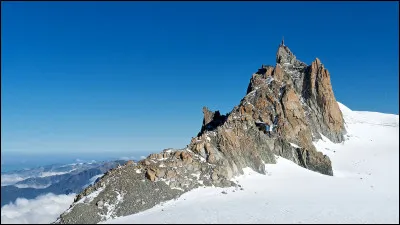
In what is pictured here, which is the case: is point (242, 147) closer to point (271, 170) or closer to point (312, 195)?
point (271, 170)

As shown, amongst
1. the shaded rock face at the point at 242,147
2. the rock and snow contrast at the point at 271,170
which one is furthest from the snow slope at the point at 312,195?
the shaded rock face at the point at 242,147

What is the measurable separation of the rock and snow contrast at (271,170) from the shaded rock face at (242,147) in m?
0.16

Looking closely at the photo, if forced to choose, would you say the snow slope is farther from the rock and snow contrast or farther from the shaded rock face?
the shaded rock face

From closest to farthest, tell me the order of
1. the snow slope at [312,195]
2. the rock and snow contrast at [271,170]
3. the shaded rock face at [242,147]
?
the snow slope at [312,195] → the rock and snow contrast at [271,170] → the shaded rock face at [242,147]

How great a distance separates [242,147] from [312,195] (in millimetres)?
14051

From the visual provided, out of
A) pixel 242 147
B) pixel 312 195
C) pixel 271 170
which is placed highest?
pixel 242 147

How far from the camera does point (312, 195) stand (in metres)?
52.1

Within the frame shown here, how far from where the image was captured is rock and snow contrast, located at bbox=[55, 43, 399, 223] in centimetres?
4212

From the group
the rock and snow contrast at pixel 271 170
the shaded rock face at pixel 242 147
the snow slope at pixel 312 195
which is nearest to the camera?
the snow slope at pixel 312 195

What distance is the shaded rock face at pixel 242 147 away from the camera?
4488 centimetres

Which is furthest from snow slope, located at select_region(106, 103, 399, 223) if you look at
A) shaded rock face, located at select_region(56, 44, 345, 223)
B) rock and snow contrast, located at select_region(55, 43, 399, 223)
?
shaded rock face, located at select_region(56, 44, 345, 223)

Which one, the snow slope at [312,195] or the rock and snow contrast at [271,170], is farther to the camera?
the rock and snow contrast at [271,170]

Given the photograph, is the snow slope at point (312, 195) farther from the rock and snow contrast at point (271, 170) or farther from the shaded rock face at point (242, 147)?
the shaded rock face at point (242, 147)

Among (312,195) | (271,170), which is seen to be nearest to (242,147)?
(271,170)
